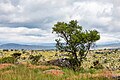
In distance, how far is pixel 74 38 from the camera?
56750 millimetres

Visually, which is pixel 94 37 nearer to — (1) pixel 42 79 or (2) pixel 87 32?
(2) pixel 87 32

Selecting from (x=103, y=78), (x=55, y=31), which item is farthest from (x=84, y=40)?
(x=103, y=78)

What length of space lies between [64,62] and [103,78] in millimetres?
40185

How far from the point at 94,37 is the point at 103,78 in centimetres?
3757

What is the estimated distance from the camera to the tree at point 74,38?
5750cm

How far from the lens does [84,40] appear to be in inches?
2264

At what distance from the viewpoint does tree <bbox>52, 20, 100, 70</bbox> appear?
189 ft

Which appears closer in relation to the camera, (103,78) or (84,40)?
(103,78)

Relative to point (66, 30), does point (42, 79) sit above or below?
below

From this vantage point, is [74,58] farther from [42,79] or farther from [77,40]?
[42,79]

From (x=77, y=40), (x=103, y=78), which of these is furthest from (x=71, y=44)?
(x=103, y=78)

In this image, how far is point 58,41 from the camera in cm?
5850

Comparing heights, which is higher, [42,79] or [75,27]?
[75,27]

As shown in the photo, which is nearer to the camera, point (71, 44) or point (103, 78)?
point (103, 78)
